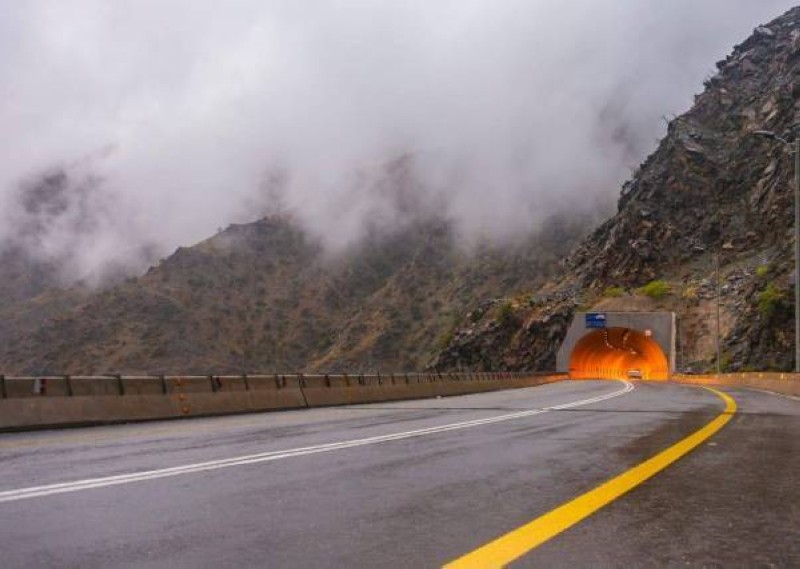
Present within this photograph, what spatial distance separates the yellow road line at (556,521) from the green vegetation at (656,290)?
261ft

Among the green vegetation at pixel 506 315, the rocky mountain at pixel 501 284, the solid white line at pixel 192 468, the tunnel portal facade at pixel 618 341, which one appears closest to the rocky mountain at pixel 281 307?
the rocky mountain at pixel 501 284

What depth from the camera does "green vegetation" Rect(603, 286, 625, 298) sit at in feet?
295

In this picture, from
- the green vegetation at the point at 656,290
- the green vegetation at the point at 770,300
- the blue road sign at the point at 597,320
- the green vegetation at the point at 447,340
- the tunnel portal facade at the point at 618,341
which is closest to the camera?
the green vegetation at the point at 770,300

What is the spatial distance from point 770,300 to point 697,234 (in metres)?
32.0

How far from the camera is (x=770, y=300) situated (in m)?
62.4

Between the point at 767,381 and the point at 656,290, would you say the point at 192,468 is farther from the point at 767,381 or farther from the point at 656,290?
the point at 656,290

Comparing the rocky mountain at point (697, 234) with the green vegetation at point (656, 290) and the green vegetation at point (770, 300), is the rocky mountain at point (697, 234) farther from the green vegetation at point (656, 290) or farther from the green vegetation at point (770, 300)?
the green vegetation at point (770, 300)

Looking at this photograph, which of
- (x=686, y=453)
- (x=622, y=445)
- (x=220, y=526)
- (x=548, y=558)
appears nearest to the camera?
(x=548, y=558)

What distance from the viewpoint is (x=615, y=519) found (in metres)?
5.68

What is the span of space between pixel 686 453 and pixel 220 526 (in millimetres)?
6037

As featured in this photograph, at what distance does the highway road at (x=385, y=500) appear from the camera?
473 centimetres

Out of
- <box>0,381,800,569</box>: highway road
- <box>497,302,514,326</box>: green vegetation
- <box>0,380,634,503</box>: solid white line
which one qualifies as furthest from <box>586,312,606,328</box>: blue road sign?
<box>0,380,634,503</box>: solid white line

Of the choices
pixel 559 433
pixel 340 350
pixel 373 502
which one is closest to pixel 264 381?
pixel 559 433

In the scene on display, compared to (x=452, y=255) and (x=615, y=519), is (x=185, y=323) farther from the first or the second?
(x=615, y=519)
